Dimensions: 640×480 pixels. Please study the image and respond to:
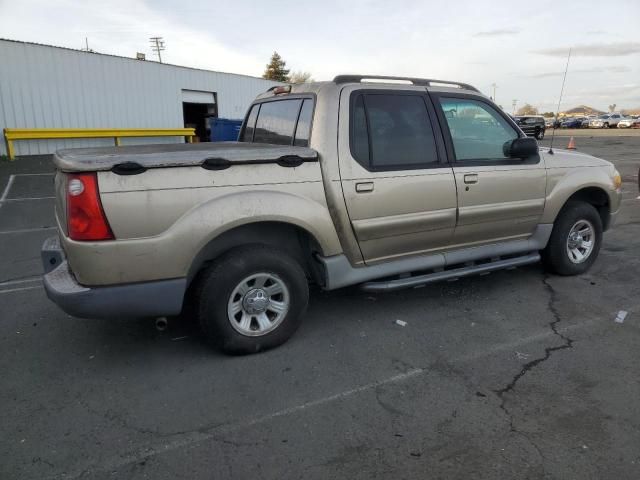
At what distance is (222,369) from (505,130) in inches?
130

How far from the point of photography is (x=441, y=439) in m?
2.60

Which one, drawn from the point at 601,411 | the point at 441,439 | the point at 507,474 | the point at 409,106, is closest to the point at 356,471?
the point at 441,439

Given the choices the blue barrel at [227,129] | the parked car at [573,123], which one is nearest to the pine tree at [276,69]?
the parked car at [573,123]

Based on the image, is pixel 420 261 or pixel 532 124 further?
pixel 532 124

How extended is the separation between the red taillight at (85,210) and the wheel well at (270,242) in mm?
621

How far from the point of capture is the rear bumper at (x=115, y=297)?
300cm

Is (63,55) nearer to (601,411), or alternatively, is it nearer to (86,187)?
(86,187)

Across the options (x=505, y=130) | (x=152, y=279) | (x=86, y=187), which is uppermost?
(x=505, y=130)

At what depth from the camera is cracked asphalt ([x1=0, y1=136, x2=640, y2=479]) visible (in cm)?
244

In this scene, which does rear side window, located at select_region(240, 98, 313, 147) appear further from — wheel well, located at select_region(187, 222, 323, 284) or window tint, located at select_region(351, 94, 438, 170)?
wheel well, located at select_region(187, 222, 323, 284)

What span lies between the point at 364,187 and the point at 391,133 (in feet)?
1.90

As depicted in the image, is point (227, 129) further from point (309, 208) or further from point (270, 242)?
point (309, 208)

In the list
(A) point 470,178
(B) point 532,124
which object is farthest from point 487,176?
(B) point 532,124

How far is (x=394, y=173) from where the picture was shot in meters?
3.86
